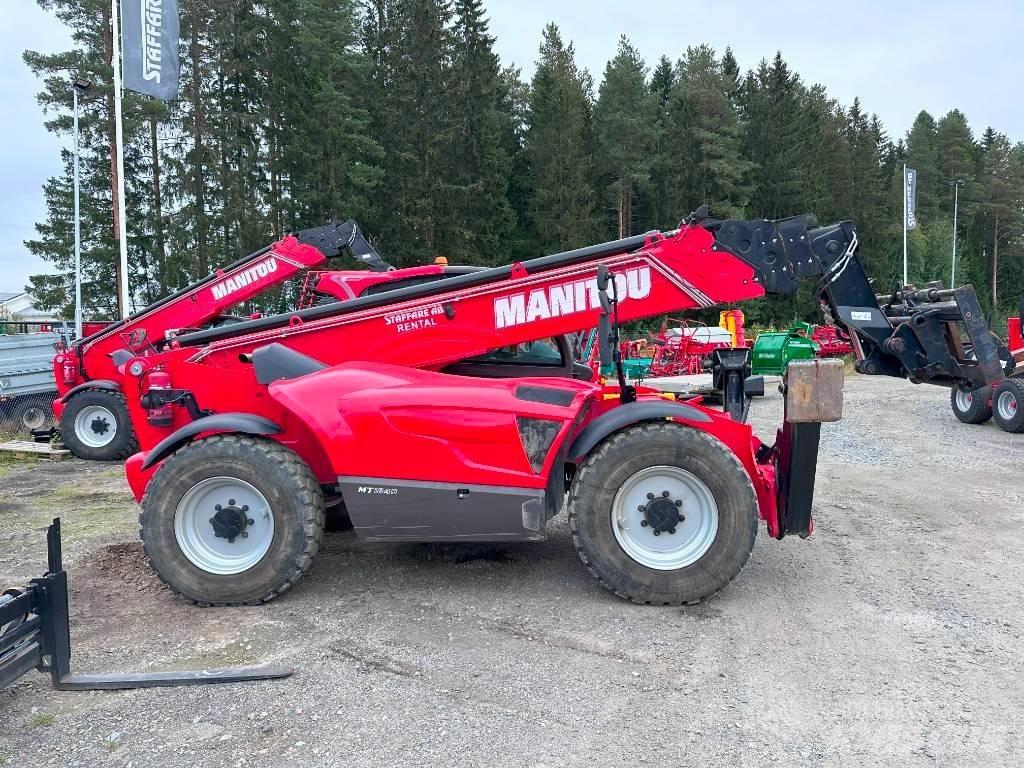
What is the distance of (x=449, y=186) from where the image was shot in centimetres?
3356

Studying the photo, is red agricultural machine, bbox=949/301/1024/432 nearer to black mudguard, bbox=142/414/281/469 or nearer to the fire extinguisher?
black mudguard, bbox=142/414/281/469

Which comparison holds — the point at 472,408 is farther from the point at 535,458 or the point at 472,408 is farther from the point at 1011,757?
the point at 1011,757

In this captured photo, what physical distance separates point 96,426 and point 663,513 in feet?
29.2

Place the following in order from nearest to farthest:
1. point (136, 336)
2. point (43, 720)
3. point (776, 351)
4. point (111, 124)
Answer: point (43, 720) → point (136, 336) → point (776, 351) → point (111, 124)

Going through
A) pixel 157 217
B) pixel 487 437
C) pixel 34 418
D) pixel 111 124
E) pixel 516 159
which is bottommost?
pixel 34 418

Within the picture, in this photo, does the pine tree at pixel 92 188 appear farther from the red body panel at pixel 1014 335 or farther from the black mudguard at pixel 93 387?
the red body panel at pixel 1014 335

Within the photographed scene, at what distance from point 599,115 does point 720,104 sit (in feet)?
23.6

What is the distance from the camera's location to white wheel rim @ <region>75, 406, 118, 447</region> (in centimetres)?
1040

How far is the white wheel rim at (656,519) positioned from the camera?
14.9ft

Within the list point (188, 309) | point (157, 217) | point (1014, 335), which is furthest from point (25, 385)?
point (157, 217)

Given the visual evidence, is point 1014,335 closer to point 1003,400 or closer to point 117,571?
point 1003,400

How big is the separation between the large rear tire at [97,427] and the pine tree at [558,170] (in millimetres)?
29655

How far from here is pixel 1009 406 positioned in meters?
11.5

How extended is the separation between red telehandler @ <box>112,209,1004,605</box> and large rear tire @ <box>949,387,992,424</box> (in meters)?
8.69
